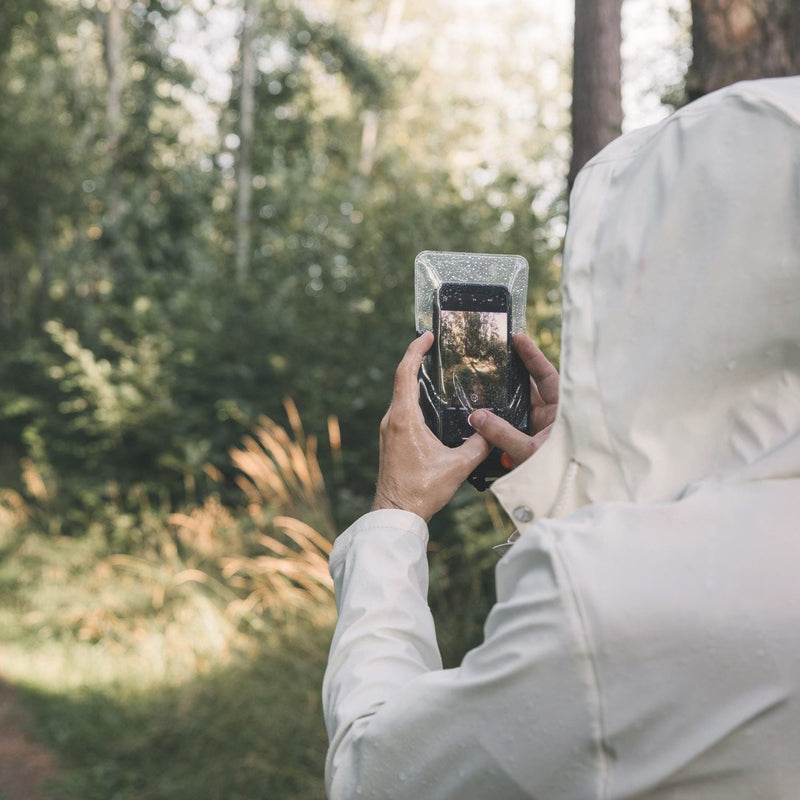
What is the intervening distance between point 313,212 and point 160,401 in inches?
88.8

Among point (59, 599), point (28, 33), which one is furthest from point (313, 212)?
point (28, 33)

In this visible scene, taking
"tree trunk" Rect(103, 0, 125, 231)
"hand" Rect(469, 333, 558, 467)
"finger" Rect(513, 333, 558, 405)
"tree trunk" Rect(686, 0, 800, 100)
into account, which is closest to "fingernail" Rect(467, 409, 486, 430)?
"hand" Rect(469, 333, 558, 467)

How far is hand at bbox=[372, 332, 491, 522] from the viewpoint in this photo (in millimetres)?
1554

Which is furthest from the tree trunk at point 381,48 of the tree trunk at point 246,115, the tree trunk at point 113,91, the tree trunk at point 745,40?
the tree trunk at point 745,40

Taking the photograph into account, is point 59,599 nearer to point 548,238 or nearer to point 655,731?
point 548,238

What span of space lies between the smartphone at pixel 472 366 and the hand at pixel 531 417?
0.03m

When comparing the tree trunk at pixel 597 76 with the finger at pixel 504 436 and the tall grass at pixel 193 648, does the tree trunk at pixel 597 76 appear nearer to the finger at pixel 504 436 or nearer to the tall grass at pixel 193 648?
the tall grass at pixel 193 648

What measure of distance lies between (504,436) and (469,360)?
183mm

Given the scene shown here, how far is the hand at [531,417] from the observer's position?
1.50m

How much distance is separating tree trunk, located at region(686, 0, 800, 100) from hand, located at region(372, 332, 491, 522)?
3.06 metres

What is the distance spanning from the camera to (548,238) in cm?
654

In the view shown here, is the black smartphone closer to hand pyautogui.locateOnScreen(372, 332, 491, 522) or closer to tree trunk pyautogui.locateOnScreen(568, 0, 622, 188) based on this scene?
hand pyautogui.locateOnScreen(372, 332, 491, 522)

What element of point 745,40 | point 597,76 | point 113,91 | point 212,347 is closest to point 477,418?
point 745,40

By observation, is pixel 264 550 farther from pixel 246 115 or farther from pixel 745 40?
pixel 246 115
